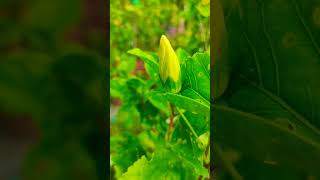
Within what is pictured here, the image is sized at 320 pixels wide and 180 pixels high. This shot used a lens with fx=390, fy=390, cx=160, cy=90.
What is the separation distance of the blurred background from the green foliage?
232mm

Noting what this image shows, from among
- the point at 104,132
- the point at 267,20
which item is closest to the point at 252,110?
the point at 267,20

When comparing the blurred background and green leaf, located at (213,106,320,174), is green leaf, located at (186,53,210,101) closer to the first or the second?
green leaf, located at (213,106,320,174)

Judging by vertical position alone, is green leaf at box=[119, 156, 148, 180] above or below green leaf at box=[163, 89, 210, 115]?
below

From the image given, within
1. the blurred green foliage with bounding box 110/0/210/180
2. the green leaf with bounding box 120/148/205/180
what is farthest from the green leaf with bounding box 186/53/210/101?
the green leaf with bounding box 120/148/205/180

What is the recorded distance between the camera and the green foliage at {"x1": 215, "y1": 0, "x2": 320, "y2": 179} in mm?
603

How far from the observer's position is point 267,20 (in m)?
0.60

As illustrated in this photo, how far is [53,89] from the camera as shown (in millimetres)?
417

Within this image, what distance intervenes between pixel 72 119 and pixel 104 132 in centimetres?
4

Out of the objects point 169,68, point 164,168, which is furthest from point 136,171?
point 169,68

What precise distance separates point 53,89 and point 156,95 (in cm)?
29

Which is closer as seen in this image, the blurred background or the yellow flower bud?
the blurred background

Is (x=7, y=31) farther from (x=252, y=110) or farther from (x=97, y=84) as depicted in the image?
(x=252, y=110)

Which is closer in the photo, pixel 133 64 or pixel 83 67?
pixel 83 67

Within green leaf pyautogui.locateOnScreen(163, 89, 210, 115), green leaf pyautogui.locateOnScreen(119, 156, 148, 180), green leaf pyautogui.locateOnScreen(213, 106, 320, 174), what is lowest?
green leaf pyautogui.locateOnScreen(119, 156, 148, 180)
